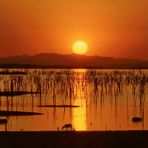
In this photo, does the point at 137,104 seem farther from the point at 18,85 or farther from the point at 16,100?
the point at 18,85

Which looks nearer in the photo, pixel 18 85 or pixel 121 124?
pixel 121 124

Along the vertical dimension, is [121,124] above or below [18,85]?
below

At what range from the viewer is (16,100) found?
102 ft
